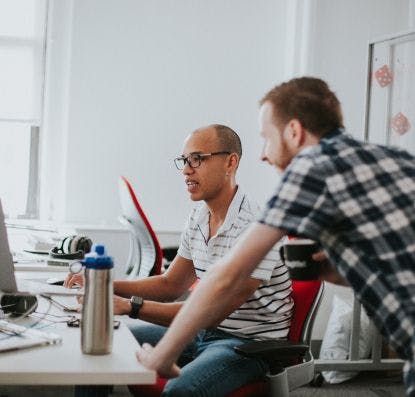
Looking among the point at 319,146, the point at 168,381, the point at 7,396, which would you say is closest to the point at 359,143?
the point at 319,146

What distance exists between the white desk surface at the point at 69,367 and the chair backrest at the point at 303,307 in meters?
0.81

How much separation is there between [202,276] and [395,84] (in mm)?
2153

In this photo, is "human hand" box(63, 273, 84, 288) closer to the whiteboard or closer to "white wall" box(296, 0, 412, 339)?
the whiteboard

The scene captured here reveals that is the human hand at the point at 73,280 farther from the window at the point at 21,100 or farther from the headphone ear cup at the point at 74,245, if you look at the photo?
the window at the point at 21,100

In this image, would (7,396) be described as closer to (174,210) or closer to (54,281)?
(54,281)

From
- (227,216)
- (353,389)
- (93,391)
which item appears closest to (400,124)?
(353,389)

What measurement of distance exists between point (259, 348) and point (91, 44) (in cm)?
312

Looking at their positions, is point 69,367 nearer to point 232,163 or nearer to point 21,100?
point 232,163

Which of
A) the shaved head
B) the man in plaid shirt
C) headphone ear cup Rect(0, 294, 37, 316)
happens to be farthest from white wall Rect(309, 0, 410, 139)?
the man in plaid shirt

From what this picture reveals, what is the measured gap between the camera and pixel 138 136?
4656 millimetres

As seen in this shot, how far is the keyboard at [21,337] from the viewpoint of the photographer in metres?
1.48

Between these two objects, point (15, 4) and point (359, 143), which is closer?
point (359, 143)

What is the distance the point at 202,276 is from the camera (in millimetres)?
2436

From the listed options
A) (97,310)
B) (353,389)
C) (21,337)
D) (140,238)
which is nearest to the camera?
(97,310)
